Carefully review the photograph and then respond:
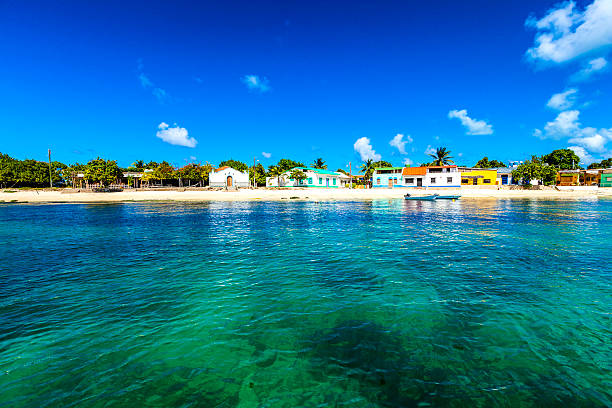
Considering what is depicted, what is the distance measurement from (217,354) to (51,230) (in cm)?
2400

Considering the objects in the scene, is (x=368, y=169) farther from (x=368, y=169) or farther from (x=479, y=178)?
(x=479, y=178)

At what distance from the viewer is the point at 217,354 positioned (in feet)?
19.8

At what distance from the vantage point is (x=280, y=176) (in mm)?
89375

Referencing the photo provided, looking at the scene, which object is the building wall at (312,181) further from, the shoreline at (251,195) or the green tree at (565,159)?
the green tree at (565,159)

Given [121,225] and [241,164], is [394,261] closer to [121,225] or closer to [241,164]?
[121,225]

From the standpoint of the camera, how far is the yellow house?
77375 millimetres

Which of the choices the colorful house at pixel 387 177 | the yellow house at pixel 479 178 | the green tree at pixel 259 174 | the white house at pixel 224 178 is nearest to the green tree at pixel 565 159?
the yellow house at pixel 479 178

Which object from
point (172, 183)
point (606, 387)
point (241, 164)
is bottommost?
point (606, 387)

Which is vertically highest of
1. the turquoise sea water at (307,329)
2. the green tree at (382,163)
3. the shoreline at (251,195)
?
the green tree at (382,163)

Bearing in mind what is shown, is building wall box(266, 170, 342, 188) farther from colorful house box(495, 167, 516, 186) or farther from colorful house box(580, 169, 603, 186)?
colorful house box(580, 169, 603, 186)

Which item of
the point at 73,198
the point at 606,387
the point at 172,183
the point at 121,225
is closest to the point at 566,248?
the point at 606,387

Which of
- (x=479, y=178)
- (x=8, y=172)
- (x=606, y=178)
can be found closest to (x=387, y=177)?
(x=479, y=178)

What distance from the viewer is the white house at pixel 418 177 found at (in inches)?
2958

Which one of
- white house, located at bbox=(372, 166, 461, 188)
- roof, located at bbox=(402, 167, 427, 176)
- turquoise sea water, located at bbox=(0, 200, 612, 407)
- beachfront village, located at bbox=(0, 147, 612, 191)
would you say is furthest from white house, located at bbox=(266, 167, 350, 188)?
turquoise sea water, located at bbox=(0, 200, 612, 407)
